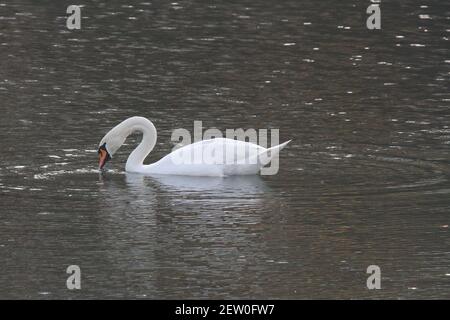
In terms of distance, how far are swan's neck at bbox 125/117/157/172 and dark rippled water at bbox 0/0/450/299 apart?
Result: 29 cm

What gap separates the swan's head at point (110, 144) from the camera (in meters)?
15.9

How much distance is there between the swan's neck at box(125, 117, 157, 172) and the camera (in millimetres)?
15812

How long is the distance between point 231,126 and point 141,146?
81.3 inches

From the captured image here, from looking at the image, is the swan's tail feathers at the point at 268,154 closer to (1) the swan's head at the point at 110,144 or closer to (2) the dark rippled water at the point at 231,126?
(2) the dark rippled water at the point at 231,126

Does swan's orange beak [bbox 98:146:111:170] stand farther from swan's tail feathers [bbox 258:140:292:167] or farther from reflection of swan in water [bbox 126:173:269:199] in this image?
swan's tail feathers [bbox 258:140:292:167]

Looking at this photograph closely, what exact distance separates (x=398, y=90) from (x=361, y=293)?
9.22 meters

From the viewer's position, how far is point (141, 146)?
15969mm

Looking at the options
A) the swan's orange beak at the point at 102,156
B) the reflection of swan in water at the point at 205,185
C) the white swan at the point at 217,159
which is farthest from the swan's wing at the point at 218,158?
the swan's orange beak at the point at 102,156

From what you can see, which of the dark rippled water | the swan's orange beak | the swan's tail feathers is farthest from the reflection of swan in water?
the swan's orange beak

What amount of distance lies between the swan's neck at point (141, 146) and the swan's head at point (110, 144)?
0.18m

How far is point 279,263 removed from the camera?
39.8ft

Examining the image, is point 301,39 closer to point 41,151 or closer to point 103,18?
point 103,18

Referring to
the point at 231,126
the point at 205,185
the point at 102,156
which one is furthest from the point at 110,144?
the point at 231,126
